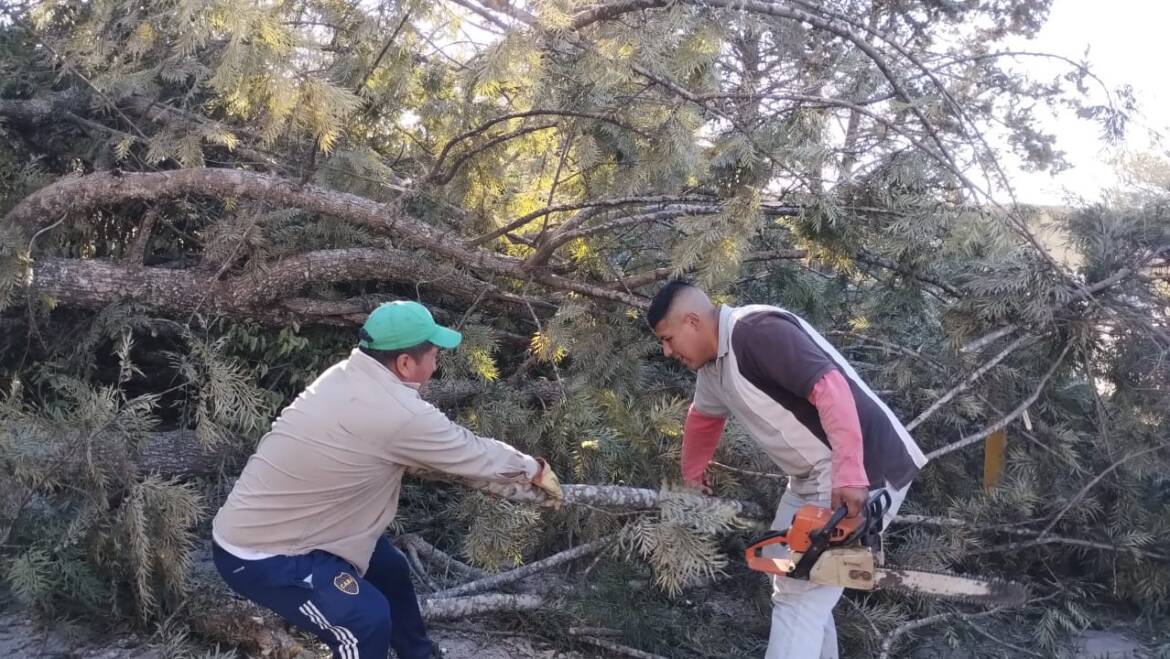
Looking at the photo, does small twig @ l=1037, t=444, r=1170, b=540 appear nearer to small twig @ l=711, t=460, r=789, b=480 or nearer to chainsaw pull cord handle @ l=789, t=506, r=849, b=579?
small twig @ l=711, t=460, r=789, b=480

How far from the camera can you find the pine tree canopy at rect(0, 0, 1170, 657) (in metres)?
3.18

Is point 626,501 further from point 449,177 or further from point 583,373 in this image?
point 449,177

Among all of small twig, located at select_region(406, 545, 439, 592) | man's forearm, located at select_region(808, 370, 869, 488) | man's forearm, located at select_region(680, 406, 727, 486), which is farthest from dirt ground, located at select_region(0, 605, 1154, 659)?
man's forearm, located at select_region(808, 370, 869, 488)

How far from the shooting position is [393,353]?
A: 8.34ft

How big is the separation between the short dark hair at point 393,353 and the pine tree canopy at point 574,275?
715 millimetres

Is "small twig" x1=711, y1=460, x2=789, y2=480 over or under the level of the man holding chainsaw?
under

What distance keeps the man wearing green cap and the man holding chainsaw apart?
27.5 inches

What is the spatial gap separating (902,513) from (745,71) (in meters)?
2.09

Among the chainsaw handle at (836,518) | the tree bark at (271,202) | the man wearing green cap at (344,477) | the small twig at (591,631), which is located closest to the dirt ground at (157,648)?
the small twig at (591,631)

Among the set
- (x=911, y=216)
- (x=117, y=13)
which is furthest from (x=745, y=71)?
(x=117, y=13)

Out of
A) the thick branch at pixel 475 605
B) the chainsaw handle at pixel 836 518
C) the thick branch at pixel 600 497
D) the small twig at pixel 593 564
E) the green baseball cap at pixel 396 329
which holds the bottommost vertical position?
the thick branch at pixel 475 605

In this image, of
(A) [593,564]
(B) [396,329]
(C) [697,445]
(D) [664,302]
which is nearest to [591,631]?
(A) [593,564]

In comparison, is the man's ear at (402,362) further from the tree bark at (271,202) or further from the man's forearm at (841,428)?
the tree bark at (271,202)

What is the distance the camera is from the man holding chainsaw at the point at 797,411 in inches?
98.3
